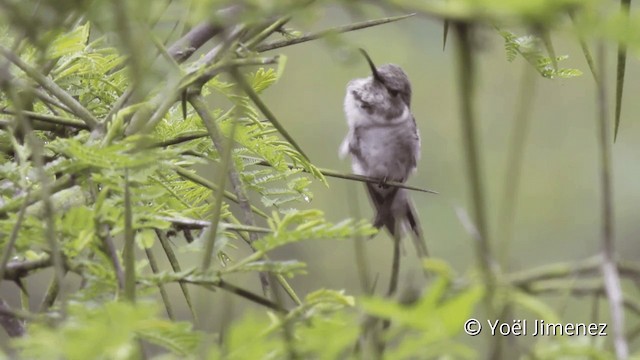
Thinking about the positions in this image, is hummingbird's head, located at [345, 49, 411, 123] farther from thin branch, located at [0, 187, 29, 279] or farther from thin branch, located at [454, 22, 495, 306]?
thin branch, located at [454, 22, 495, 306]

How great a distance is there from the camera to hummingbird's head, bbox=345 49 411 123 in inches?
100

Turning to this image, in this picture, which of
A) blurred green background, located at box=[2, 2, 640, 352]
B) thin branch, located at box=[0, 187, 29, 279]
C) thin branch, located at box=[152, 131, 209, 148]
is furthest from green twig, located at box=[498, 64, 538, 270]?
blurred green background, located at box=[2, 2, 640, 352]

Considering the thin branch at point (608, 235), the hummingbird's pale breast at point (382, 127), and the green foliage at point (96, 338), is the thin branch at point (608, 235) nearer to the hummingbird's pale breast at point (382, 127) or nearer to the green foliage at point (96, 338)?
the green foliage at point (96, 338)

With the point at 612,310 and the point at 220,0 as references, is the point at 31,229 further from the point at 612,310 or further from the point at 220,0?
the point at 612,310

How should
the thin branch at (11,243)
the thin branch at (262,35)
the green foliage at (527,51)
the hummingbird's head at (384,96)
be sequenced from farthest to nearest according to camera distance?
the hummingbird's head at (384,96)
the green foliage at (527,51)
the thin branch at (262,35)
the thin branch at (11,243)

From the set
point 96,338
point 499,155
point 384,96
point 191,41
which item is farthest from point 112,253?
point 499,155

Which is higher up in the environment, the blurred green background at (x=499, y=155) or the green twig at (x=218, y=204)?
the green twig at (x=218, y=204)

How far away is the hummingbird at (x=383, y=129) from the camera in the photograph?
8.37 feet

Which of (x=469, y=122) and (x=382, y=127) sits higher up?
(x=469, y=122)

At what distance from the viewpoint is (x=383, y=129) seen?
2596 mm

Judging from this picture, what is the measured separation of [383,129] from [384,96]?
3.5 inches

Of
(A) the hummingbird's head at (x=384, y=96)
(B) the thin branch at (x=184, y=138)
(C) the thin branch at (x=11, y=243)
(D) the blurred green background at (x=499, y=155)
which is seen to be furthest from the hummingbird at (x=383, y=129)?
(D) the blurred green background at (x=499, y=155)

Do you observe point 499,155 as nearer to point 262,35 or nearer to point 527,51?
point 527,51

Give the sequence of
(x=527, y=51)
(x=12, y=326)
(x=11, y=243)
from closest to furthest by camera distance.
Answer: (x=11, y=243) → (x=12, y=326) → (x=527, y=51)
